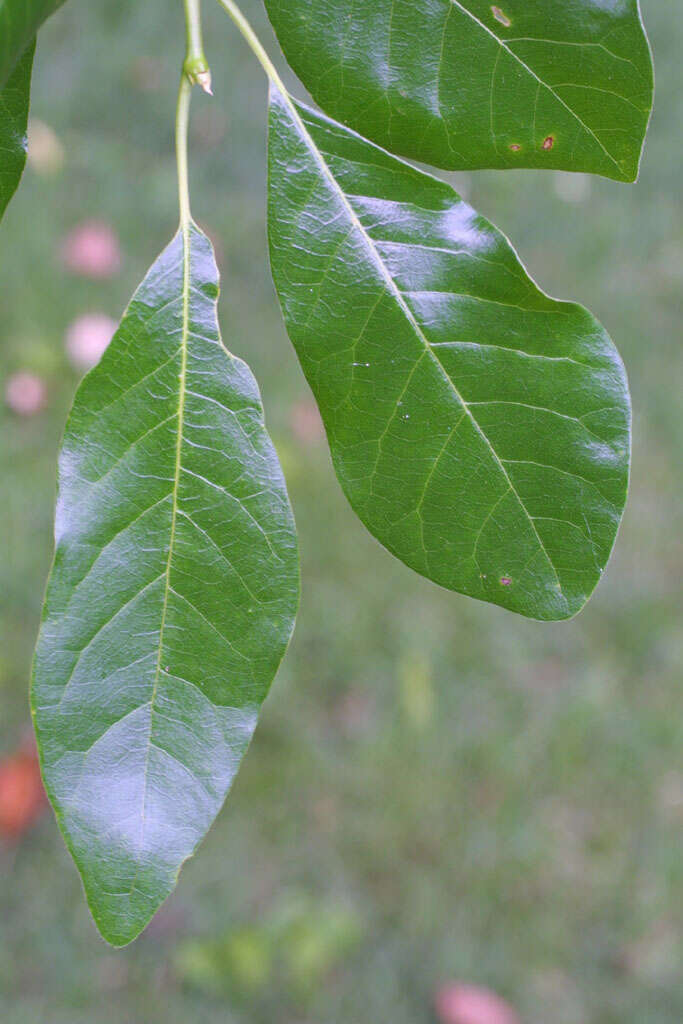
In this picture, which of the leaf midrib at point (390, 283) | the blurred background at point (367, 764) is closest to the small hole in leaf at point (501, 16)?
the leaf midrib at point (390, 283)

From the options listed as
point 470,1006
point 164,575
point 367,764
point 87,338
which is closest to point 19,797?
point 367,764

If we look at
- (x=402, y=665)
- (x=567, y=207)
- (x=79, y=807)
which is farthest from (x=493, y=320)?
(x=567, y=207)

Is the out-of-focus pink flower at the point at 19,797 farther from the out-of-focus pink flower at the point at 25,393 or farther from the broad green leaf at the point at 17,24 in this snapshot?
the broad green leaf at the point at 17,24

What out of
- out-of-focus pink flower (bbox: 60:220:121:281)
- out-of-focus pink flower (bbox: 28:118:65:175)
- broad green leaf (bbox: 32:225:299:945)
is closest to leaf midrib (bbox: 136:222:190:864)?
broad green leaf (bbox: 32:225:299:945)

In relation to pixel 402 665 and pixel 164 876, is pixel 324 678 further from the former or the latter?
pixel 164 876

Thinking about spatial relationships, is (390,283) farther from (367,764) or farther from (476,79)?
(367,764)
